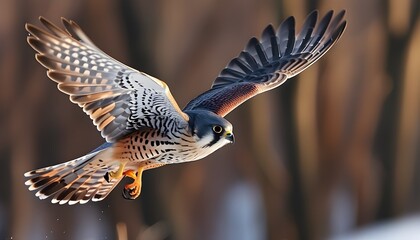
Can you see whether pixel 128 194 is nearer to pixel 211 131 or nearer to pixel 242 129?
pixel 211 131

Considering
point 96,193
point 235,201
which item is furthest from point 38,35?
point 235,201

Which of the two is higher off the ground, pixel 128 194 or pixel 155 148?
pixel 155 148

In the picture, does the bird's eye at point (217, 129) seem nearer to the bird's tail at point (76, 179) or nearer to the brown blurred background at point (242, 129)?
the bird's tail at point (76, 179)

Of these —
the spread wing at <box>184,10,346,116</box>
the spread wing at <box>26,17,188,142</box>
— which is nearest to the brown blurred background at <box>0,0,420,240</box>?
the spread wing at <box>184,10,346,116</box>

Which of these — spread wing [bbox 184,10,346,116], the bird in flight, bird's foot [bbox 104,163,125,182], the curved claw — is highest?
spread wing [bbox 184,10,346,116]

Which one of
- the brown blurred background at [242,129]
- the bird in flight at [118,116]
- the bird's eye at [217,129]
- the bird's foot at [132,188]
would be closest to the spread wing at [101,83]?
the bird in flight at [118,116]

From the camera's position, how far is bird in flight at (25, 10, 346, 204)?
147 inches

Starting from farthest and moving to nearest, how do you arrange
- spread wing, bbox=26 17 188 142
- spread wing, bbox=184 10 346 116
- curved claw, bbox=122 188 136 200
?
spread wing, bbox=184 10 346 116 < curved claw, bbox=122 188 136 200 < spread wing, bbox=26 17 188 142

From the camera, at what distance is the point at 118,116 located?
155 inches

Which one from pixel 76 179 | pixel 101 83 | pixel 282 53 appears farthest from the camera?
pixel 282 53

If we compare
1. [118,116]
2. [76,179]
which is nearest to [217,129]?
[118,116]

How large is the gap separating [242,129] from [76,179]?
10.2 feet

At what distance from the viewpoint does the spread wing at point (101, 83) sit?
369 centimetres

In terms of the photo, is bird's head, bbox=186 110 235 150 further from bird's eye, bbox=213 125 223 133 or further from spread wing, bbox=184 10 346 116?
spread wing, bbox=184 10 346 116
